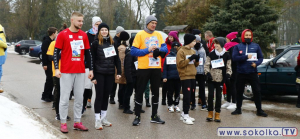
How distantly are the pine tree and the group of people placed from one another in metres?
13.5

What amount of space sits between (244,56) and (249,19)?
14.5 m

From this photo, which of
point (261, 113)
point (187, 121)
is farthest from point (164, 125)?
point (261, 113)

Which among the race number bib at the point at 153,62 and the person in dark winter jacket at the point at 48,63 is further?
the person in dark winter jacket at the point at 48,63

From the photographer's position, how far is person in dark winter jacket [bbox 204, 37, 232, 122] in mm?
6859

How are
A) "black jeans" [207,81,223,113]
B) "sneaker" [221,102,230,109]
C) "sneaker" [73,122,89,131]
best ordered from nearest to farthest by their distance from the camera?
"sneaker" [73,122,89,131]
"black jeans" [207,81,223,113]
"sneaker" [221,102,230,109]

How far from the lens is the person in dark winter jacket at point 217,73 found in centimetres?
686

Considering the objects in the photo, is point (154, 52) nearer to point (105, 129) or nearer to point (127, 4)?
point (105, 129)

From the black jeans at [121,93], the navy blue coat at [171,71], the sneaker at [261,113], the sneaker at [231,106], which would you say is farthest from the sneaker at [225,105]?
the black jeans at [121,93]

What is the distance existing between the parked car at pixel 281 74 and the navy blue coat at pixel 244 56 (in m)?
1.67

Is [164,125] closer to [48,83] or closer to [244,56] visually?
[244,56]

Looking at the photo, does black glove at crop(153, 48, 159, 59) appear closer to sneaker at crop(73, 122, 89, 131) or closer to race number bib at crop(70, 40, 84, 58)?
race number bib at crop(70, 40, 84, 58)

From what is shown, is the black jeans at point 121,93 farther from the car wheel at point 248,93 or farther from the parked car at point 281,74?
the parked car at point 281,74

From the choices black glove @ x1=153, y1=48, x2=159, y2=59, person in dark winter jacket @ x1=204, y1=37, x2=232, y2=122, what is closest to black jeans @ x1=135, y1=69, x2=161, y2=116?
black glove @ x1=153, y1=48, x2=159, y2=59
